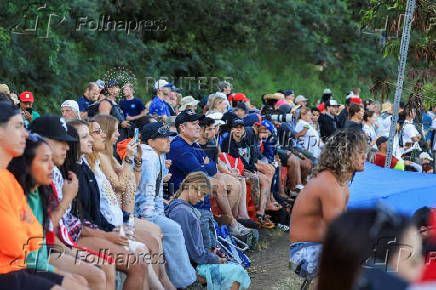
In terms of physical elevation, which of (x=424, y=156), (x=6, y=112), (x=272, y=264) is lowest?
(x=272, y=264)

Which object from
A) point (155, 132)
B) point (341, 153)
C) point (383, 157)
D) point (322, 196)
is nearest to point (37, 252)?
point (322, 196)

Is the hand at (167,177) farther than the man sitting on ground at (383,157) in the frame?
No

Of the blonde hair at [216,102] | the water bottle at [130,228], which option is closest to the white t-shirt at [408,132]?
the blonde hair at [216,102]

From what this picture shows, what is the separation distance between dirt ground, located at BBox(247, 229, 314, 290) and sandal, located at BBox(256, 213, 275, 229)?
0.08m

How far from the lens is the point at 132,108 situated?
11586 mm

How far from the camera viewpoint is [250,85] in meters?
24.0

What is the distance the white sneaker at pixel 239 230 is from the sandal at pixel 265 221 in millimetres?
1193

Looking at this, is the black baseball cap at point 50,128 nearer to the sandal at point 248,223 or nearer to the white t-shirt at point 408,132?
the sandal at point 248,223

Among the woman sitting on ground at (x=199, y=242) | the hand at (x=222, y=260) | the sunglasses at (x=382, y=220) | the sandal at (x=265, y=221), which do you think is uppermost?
the sunglasses at (x=382, y=220)

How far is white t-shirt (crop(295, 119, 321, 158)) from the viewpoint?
42.1 ft

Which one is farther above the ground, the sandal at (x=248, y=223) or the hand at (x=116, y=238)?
the hand at (x=116, y=238)

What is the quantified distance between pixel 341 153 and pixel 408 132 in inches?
319

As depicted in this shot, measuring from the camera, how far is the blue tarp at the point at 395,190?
643 centimetres

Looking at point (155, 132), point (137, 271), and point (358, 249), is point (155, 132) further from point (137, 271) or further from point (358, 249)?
point (358, 249)
